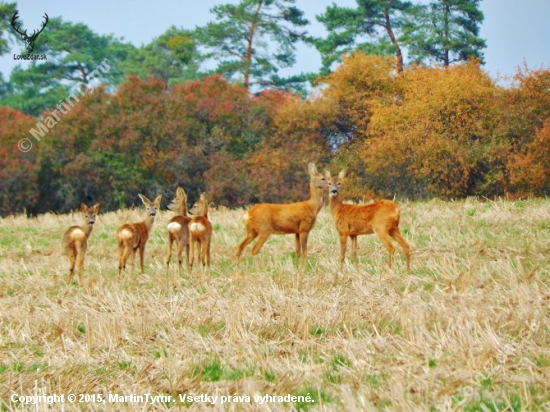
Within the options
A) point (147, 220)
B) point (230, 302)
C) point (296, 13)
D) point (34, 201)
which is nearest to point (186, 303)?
point (230, 302)

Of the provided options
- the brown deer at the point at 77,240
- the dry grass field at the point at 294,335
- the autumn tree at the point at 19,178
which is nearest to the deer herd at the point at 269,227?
the brown deer at the point at 77,240

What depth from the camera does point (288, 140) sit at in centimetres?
4078

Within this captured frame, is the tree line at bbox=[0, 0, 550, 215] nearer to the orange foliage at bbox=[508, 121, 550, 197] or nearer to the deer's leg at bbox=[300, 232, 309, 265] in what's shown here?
the orange foliage at bbox=[508, 121, 550, 197]

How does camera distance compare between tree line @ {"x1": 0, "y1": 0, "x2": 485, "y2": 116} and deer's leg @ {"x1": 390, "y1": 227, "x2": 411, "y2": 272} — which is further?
tree line @ {"x1": 0, "y1": 0, "x2": 485, "y2": 116}

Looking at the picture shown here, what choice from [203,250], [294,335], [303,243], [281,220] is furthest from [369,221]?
[294,335]

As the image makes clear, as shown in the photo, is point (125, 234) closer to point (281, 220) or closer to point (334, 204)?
point (281, 220)

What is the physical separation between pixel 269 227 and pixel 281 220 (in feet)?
0.74

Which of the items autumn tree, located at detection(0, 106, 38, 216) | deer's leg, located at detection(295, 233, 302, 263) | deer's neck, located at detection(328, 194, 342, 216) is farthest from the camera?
autumn tree, located at detection(0, 106, 38, 216)

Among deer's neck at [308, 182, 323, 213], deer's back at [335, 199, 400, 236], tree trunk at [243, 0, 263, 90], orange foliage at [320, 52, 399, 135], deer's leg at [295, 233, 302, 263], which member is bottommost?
deer's leg at [295, 233, 302, 263]

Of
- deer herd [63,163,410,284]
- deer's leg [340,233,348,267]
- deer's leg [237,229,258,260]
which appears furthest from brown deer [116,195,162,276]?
deer's leg [340,233,348,267]

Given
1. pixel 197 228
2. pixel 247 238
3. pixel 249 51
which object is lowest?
pixel 247 238

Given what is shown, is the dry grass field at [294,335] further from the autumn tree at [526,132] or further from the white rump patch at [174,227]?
the autumn tree at [526,132]

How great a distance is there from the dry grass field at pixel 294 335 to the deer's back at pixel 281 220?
76 centimetres

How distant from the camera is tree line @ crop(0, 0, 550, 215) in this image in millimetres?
35438
